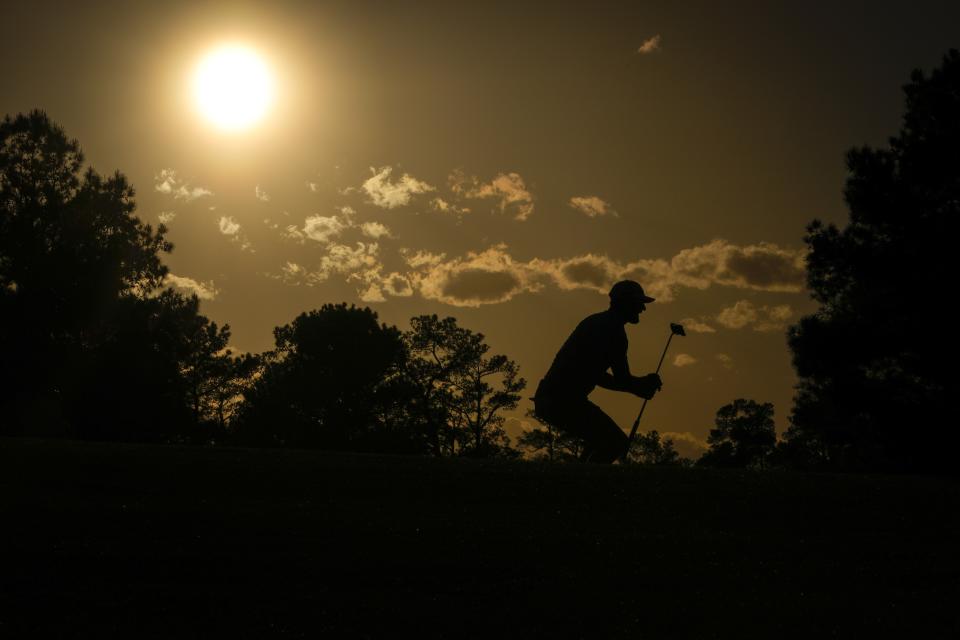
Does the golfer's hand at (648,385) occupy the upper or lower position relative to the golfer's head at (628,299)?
lower

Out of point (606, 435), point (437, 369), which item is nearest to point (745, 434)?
point (437, 369)

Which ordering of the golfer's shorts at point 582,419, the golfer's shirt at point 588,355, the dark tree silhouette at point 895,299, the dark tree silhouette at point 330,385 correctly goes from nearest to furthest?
the golfer's shirt at point 588,355
the golfer's shorts at point 582,419
the dark tree silhouette at point 895,299
the dark tree silhouette at point 330,385

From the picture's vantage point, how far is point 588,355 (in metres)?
14.8

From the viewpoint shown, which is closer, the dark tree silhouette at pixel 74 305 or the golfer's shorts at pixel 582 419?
the golfer's shorts at pixel 582 419

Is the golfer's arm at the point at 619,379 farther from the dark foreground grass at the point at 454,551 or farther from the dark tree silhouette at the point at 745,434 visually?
the dark tree silhouette at the point at 745,434

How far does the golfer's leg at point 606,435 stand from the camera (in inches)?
599

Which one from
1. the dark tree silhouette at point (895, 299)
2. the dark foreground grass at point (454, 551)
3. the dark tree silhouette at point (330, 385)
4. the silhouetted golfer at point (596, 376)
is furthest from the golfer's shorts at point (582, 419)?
the dark tree silhouette at point (330, 385)

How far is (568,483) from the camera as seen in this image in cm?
1530

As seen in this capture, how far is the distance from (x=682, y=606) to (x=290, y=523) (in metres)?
4.97

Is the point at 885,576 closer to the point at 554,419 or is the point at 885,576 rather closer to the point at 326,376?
the point at 554,419

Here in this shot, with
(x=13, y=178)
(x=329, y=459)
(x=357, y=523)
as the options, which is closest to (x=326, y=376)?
(x=13, y=178)

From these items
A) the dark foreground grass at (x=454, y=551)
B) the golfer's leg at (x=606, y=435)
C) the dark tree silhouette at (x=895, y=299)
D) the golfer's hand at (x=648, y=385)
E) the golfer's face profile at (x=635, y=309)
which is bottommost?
the dark foreground grass at (x=454, y=551)

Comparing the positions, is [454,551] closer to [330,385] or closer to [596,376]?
[596,376]

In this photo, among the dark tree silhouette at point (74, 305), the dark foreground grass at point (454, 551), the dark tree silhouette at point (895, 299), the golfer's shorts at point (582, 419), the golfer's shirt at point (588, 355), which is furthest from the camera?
the dark tree silhouette at point (74, 305)
